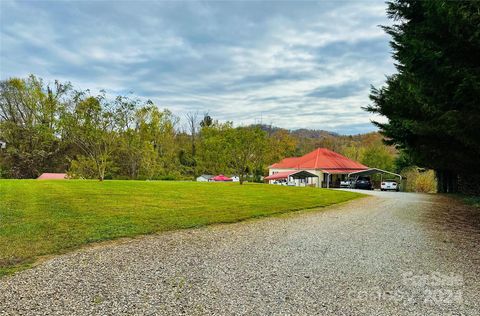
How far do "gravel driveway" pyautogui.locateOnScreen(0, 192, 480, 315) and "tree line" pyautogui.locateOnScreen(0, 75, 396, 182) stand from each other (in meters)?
17.5

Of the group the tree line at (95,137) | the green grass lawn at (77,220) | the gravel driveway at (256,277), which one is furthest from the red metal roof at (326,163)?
the gravel driveway at (256,277)

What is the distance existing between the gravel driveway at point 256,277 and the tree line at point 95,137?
689 inches

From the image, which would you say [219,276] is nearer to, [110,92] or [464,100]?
[464,100]

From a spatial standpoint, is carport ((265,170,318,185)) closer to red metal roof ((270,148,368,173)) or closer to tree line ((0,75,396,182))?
red metal roof ((270,148,368,173))

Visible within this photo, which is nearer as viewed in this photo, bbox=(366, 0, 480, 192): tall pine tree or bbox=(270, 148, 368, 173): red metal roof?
bbox=(366, 0, 480, 192): tall pine tree

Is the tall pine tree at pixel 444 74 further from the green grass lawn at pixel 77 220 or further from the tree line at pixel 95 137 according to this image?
the tree line at pixel 95 137

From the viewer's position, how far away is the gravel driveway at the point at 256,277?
343 cm

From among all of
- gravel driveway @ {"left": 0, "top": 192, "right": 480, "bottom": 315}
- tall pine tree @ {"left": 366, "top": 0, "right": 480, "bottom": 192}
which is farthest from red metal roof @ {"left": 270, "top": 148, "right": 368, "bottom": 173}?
gravel driveway @ {"left": 0, "top": 192, "right": 480, "bottom": 315}

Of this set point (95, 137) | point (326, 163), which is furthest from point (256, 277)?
point (326, 163)

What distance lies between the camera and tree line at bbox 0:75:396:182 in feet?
72.9

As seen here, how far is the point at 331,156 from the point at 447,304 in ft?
146

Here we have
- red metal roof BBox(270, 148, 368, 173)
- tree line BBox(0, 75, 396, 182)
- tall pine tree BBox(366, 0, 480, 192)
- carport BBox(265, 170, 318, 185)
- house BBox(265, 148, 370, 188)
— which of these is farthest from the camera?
red metal roof BBox(270, 148, 368, 173)

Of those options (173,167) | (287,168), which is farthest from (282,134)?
(173,167)

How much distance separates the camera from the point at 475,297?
3.87m
